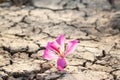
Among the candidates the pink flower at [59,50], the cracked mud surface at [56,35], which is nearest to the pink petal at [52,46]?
the pink flower at [59,50]

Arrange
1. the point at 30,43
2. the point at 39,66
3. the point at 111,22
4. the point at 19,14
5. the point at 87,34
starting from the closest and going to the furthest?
the point at 39,66 < the point at 30,43 < the point at 87,34 < the point at 111,22 < the point at 19,14

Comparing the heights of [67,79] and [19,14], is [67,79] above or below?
below

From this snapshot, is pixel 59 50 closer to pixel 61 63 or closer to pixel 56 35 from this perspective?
pixel 61 63

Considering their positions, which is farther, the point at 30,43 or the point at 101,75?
the point at 30,43

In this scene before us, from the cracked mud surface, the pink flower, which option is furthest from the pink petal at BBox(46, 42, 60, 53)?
the cracked mud surface

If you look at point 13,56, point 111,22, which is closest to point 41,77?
point 13,56

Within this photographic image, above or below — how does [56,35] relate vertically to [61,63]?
above

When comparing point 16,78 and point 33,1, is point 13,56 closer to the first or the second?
point 16,78

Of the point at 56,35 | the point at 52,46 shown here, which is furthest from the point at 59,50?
the point at 56,35
